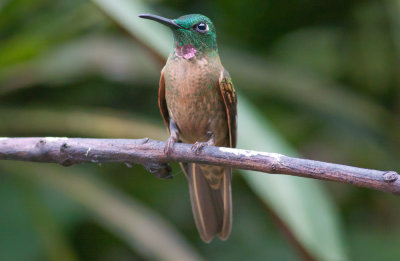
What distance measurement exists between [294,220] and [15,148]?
1116 millimetres

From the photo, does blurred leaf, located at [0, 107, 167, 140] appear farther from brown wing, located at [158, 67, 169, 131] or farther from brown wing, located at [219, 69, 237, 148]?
brown wing, located at [219, 69, 237, 148]

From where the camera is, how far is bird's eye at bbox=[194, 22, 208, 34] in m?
2.17

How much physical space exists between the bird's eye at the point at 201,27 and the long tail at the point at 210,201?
0.67 meters

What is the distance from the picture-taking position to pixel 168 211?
3.51 meters

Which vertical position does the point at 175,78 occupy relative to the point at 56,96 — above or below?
above

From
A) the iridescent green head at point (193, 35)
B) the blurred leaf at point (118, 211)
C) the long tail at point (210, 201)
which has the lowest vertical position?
the blurred leaf at point (118, 211)

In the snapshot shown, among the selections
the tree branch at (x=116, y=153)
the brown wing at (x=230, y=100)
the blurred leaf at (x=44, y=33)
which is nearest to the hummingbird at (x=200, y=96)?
the brown wing at (x=230, y=100)

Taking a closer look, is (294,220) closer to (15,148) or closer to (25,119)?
(15,148)

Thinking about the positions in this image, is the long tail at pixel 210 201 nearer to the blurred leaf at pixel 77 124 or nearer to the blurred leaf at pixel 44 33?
the blurred leaf at pixel 77 124

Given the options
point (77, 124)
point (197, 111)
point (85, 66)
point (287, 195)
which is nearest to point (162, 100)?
point (197, 111)

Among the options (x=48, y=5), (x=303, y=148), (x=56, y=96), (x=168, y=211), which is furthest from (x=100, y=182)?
(x=303, y=148)

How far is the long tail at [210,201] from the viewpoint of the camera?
2355 mm

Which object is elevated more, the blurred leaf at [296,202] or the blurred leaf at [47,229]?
the blurred leaf at [296,202]

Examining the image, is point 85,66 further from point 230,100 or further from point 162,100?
point 230,100
